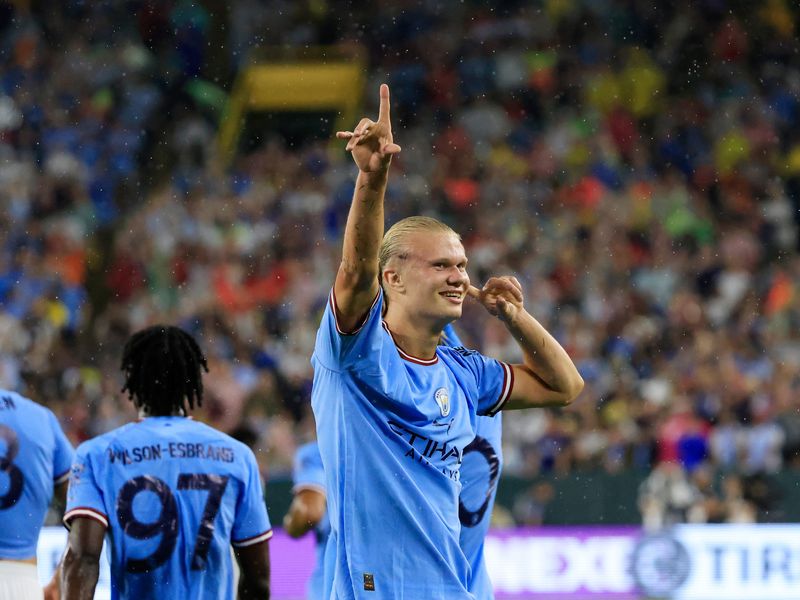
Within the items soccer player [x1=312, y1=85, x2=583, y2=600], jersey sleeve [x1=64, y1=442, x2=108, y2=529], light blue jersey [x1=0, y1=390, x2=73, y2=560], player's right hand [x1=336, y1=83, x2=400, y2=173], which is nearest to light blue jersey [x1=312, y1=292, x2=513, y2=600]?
soccer player [x1=312, y1=85, x2=583, y2=600]

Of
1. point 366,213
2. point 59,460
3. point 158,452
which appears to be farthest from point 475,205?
point 366,213

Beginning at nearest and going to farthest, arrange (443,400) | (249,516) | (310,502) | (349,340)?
(349,340) < (443,400) < (249,516) < (310,502)

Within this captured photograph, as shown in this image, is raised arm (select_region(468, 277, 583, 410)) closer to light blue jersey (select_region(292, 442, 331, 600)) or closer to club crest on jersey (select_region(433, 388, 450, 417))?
club crest on jersey (select_region(433, 388, 450, 417))

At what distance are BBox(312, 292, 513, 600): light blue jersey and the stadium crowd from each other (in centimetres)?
862

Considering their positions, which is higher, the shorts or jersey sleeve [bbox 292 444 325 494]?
jersey sleeve [bbox 292 444 325 494]

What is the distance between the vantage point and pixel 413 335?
4449mm

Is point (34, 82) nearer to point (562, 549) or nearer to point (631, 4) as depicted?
point (631, 4)

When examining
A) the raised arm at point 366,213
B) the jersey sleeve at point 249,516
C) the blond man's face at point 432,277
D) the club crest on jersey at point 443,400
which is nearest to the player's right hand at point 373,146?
the raised arm at point 366,213

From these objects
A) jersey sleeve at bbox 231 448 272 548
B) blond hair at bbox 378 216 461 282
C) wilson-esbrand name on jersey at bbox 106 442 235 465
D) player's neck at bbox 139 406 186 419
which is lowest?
jersey sleeve at bbox 231 448 272 548

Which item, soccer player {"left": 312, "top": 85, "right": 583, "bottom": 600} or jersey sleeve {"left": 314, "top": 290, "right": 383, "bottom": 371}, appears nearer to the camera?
soccer player {"left": 312, "top": 85, "right": 583, "bottom": 600}

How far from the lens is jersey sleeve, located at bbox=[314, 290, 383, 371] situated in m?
3.98

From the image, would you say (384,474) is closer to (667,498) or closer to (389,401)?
(389,401)

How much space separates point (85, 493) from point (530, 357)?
1.59 metres

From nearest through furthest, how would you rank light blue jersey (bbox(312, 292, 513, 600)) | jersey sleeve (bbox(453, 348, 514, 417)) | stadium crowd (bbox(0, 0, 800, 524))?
1. light blue jersey (bbox(312, 292, 513, 600))
2. jersey sleeve (bbox(453, 348, 514, 417))
3. stadium crowd (bbox(0, 0, 800, 524))
